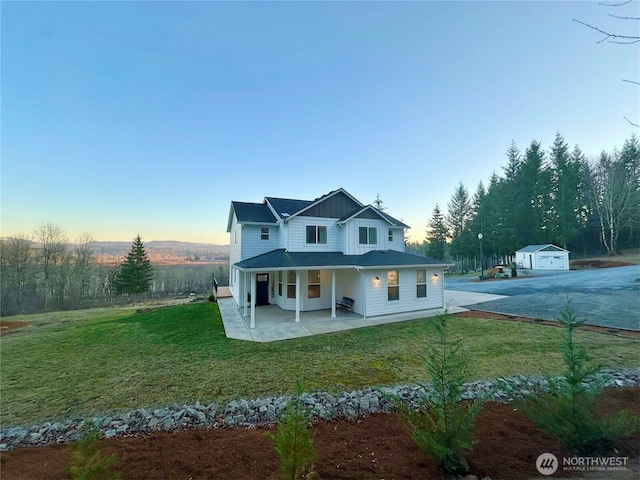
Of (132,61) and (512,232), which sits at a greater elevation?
(132,61)

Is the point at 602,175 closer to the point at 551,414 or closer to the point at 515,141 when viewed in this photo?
the point at 515,141

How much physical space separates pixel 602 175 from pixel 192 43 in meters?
48.2

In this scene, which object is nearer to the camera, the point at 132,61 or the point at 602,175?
the point at 132,61

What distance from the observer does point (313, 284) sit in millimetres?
13266

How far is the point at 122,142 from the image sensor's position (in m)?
15.9

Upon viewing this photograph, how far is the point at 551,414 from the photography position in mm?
2818

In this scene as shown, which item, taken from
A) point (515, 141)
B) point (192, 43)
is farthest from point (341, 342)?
point (515, 141)

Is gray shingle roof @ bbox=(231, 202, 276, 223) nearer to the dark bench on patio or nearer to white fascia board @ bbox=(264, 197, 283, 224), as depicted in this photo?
white fascia board @ bbox=(264, 197, 283, 224)

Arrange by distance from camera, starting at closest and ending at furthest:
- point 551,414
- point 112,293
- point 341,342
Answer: point 551,414, point 341,342, point 112,293

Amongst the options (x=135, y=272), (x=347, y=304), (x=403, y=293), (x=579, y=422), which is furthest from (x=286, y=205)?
(x=135, y=272)

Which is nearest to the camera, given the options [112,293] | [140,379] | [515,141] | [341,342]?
→ [140,379]

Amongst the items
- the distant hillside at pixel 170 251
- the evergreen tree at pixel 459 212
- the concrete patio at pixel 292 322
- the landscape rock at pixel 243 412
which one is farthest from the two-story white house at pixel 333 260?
the evergreen tree at pixel 459 212

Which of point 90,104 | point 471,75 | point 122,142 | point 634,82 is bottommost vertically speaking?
point 634,82

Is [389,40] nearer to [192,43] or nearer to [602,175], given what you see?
[192,43]
